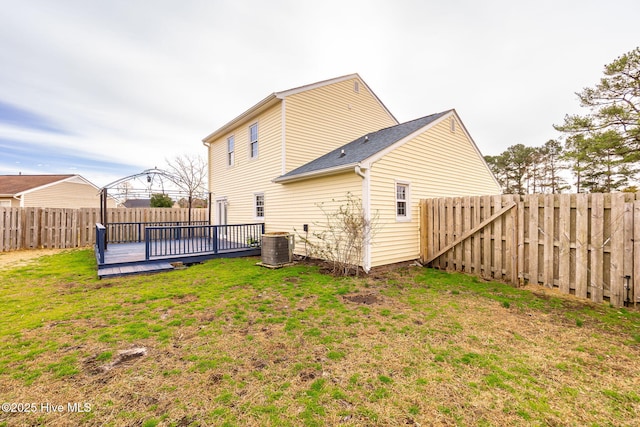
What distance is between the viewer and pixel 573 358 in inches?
119

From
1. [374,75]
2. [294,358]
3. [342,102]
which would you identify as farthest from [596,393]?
[374,75]

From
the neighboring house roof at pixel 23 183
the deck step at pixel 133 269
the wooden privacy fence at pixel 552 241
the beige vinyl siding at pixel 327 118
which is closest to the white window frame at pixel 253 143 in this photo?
the beige vinyl siding at pixel 327 118

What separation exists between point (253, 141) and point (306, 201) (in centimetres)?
493

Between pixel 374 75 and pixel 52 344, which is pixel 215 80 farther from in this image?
pixel 52 344

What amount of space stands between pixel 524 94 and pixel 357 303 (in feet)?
56.3

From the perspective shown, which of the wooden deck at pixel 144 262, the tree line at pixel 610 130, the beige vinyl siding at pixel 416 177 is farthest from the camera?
the tree line at pixel 610 130

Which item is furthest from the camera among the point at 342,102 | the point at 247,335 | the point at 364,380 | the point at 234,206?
the point at 234,206

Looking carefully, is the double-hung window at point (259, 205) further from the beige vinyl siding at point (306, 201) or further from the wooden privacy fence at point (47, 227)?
the wooden privacy fence at point (47, 227)

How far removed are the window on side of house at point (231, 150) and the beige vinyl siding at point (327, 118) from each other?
4692mm

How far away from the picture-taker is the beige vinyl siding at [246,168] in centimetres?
1056

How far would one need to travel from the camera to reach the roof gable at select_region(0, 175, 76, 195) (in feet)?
67.2

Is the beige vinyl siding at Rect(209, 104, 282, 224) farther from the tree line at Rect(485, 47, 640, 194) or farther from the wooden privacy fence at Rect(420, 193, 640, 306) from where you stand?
the tree line at Rect(485, 47, 640, 194)

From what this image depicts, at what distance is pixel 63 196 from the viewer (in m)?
22.8

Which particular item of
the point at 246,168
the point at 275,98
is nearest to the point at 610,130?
the point at 275,98
